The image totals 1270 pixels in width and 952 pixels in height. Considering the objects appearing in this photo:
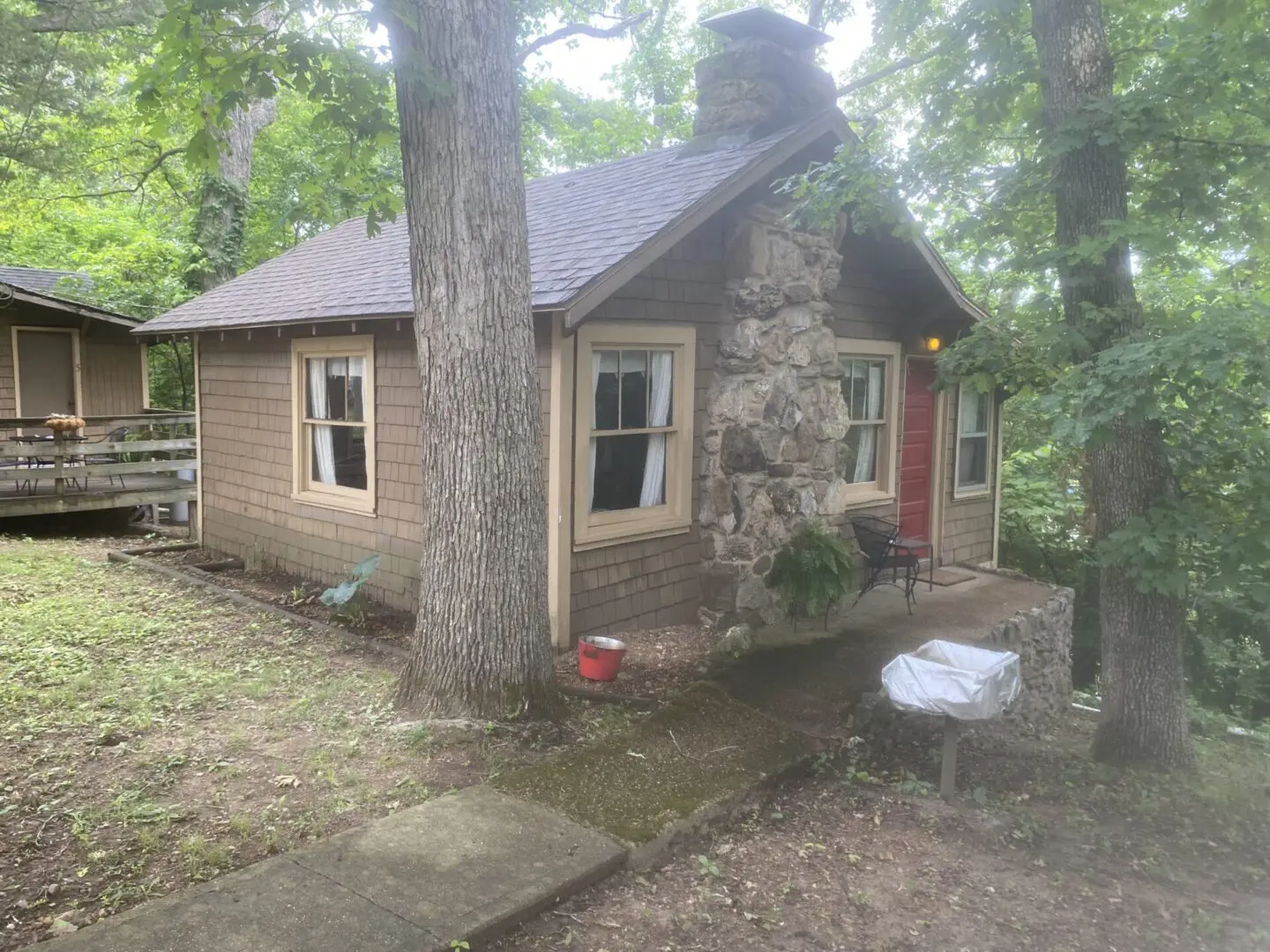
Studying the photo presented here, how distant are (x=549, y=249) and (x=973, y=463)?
241 inches

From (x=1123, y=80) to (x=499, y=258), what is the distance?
16.0 feet

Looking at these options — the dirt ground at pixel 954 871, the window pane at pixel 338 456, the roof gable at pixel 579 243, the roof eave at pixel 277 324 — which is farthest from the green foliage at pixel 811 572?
the window pane at pixel 338 456

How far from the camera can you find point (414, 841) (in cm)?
367

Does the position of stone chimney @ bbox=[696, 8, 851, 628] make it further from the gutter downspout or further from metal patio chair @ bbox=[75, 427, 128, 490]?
metal patio chair @ bbox=[75, 427, 128, 490]

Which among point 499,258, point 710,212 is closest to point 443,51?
point 499,258

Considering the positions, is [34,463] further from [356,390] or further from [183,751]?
[183,751]

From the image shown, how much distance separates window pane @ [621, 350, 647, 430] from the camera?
22.6 ft

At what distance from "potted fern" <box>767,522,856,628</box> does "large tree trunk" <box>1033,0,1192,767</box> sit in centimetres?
206

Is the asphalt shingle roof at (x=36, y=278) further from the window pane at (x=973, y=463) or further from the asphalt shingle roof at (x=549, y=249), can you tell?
the window pane at (x=973, y=463)

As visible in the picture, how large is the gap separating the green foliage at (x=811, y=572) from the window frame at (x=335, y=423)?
11.7 ft

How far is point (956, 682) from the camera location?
15.2 ft

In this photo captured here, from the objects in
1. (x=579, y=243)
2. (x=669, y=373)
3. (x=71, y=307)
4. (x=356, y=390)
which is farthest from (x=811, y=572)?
(x=71, y=307)

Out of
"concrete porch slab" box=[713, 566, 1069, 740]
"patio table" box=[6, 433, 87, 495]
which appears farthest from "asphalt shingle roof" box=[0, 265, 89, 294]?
"concrete porch slab" box=[713, 566, 1069, 740]

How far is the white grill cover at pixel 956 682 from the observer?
459cm
